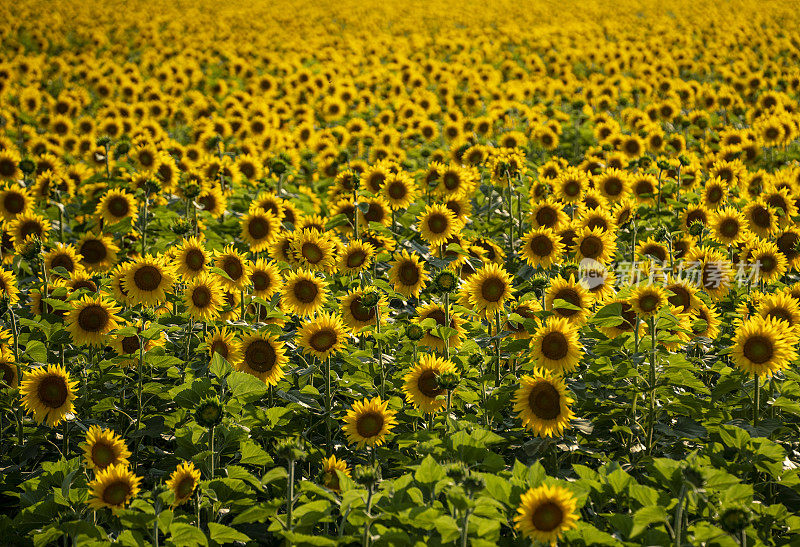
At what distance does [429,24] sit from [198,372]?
802 inches

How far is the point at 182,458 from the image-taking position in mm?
4008

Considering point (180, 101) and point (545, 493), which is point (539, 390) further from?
point (180, 101)

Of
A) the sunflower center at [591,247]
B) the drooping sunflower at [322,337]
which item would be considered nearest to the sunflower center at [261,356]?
the drooping sunflower at [322,337]

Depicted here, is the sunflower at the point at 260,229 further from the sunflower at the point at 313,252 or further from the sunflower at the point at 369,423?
the sunflower at the point at 369,423

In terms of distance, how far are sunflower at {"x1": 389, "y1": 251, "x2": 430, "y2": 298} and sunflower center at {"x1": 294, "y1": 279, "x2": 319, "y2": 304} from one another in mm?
554

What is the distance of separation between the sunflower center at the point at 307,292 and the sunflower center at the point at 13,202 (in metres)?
3.20

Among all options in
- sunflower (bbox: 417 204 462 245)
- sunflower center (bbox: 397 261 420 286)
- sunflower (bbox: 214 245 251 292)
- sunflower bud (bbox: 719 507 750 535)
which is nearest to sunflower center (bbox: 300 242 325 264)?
sunflower (bbox: 214 245 251 292)

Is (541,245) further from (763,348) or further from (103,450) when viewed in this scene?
(103,450)

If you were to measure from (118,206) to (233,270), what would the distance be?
93.9 inches

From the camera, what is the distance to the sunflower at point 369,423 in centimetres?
416

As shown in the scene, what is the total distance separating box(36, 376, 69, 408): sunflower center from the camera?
14.0 ft

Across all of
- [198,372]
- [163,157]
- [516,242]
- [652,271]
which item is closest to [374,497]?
[198,372]

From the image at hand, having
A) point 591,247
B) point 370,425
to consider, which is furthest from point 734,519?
point 591,247

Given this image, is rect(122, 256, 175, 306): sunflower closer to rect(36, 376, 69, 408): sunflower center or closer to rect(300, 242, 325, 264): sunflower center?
rect(36, 376, 69, 408): sunflower center
